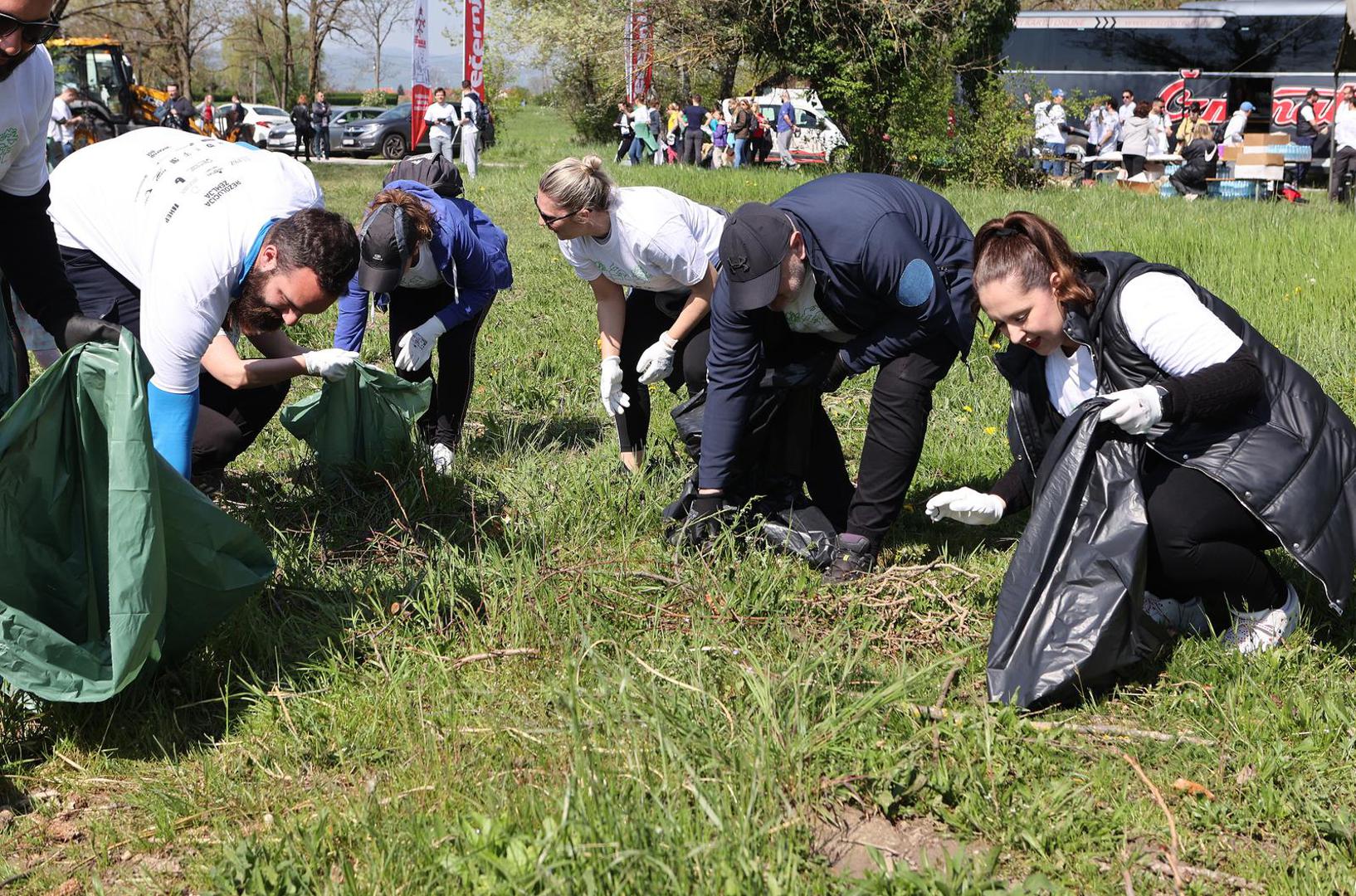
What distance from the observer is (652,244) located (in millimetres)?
3809

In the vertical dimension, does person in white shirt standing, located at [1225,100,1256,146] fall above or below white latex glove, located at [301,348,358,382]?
above

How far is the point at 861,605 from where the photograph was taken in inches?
127

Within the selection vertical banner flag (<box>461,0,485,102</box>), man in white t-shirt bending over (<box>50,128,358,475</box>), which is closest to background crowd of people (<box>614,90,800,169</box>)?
vertical banner flag (<box>461,0,485,102</box>)

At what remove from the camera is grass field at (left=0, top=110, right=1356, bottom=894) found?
6.82 feet

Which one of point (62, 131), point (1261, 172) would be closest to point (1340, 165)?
point (1261, 172)

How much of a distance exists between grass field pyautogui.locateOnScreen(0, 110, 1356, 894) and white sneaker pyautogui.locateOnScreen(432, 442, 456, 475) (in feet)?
1.36

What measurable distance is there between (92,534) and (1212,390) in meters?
2.55

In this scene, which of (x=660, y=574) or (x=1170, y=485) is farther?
(x=660, y=574)

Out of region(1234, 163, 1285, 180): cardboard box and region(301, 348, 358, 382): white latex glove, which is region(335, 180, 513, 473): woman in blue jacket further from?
region(1234, 163, 1285, 180): cardboard box

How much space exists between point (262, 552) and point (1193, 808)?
219 cm

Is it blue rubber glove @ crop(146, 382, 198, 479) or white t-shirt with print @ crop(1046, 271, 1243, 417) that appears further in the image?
blue rubber glove @ crop(146, 382, 198, 479)

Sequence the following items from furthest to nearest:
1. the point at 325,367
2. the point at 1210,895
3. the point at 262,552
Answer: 1. the point at 325,367
2. the point at 262,552
3. the point at 1210,895

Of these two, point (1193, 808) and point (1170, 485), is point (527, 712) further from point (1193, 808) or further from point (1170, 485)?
point (1170, 485)

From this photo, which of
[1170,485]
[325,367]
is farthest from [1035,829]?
[325,367]
